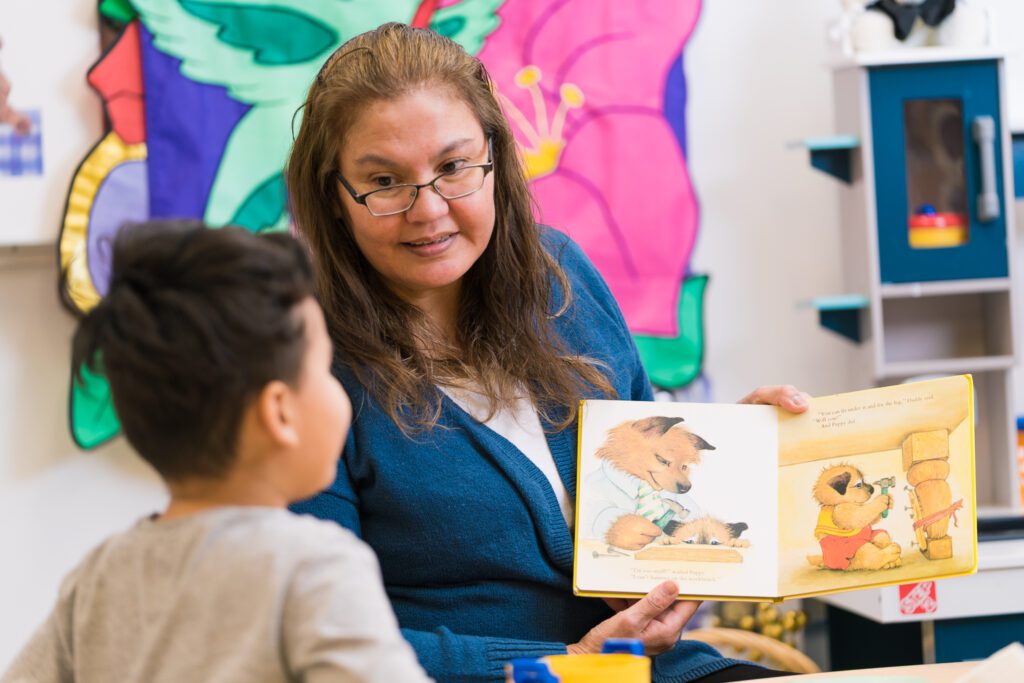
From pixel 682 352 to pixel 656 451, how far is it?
3.70ft

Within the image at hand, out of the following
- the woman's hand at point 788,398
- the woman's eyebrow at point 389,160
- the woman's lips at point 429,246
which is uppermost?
the woman's eyebrow at point 389,160

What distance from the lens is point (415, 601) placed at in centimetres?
129

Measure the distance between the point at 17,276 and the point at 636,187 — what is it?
3.91 ft

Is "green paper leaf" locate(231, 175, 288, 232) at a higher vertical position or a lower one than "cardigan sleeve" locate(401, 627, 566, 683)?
higher

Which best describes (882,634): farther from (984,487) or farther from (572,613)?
(572,613)

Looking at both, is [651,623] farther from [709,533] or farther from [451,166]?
[451,166]

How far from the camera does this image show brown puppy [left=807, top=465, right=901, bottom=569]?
1.18 meters

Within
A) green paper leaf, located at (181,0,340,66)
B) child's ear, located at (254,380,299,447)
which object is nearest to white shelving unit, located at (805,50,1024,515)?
green paper leaf, located at (181,0,340,66)

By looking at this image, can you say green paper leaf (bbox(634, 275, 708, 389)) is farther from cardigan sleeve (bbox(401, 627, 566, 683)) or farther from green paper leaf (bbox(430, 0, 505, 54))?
cardigan sleeve (bbox(401, 627, 566, 683))

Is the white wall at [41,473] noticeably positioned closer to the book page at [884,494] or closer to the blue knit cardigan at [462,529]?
the blue knit cardigan at [462,529]

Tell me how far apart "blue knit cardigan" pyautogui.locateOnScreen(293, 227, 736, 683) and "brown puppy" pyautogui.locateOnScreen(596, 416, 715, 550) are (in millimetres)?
95

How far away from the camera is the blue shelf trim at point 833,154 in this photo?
221 cm

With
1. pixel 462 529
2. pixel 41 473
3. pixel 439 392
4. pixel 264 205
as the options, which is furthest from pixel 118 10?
pixel 462 529

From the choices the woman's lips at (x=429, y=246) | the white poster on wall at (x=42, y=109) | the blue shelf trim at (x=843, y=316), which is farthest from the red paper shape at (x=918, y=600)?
the white poster on wall at (x=42, y=109)
